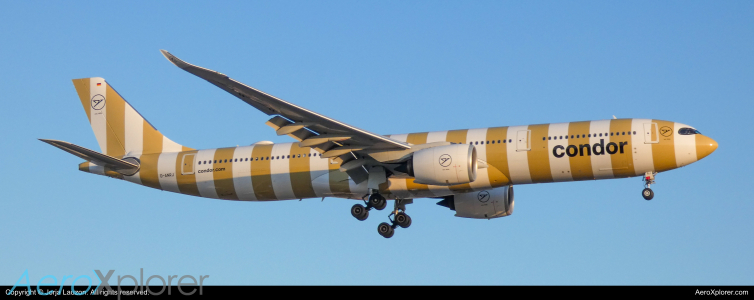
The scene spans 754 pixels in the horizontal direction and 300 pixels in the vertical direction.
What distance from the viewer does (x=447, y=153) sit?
3503cm

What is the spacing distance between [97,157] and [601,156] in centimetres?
2199

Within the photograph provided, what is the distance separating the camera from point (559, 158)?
36.0 meters

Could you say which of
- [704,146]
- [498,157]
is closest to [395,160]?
[498,157]

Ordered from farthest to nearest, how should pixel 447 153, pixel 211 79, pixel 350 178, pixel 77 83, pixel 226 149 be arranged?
pixel 77 83 < pixel 226 149 < pixel 350 178 < pixel 447 153 < pixel 211 79

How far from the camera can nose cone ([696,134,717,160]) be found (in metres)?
35.4

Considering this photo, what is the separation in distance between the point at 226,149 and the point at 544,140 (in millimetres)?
14716

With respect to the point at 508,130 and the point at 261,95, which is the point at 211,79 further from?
the point at 508,130

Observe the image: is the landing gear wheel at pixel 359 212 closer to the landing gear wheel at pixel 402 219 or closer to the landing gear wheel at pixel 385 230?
the landing gear wheel at pixel 385 230

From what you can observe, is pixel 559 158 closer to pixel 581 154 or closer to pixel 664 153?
pixel 581 154

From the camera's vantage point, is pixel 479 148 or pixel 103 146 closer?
pixel 479 148

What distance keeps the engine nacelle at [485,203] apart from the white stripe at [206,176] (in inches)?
446

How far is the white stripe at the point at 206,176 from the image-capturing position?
4094 cm
